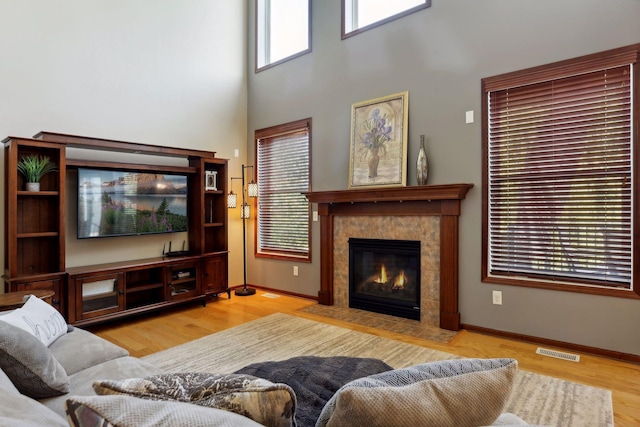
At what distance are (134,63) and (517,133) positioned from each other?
4391 millimetres

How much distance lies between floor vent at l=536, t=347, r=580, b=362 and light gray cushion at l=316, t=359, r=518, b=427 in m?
2.65

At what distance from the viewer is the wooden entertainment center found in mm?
3373

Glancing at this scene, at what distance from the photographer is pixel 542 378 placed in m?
2.58

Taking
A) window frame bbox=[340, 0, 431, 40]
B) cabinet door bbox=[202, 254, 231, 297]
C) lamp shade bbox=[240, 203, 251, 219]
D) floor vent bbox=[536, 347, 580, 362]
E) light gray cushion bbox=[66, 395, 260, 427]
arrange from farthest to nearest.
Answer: lamp shade bbox=[240, 203, 251, 219] → cabinet door bbox=[202, 254, 231, 297] → window frame bbox=[340, 0, 431, 40] → floor vent bbox=[536, 347, 580, 362] → light gray cushion bbox=[66, 395, 260, 427]

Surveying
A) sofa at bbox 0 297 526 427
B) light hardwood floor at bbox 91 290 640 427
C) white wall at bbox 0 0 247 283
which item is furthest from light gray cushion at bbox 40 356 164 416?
white wall at bbox 0 0 247 283

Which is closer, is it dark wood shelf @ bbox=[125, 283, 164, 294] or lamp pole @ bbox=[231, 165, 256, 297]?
dark wood shelf @ bbox=[125, 283, 164, 294]

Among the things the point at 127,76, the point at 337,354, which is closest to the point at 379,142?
the point at 337,354

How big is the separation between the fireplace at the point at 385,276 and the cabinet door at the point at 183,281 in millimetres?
1947

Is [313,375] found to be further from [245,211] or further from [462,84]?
[245,211]

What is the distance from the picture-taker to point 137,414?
0.69 metres

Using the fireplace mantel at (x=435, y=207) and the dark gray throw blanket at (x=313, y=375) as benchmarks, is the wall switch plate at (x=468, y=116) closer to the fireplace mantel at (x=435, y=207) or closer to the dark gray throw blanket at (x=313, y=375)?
the fireplace mantel at (x=435, y=207)

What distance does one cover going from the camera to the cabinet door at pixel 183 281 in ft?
14.2

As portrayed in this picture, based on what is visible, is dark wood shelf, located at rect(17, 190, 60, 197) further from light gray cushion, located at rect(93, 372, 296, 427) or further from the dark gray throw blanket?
light gray cushion, located at rect(93, 372, 296, 427)

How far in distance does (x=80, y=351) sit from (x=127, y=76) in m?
3.66
